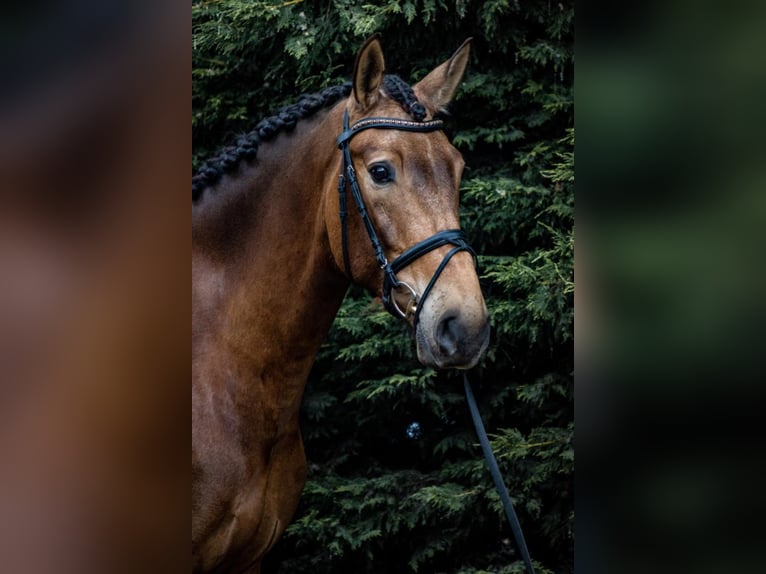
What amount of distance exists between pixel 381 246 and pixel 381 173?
0.22 metres

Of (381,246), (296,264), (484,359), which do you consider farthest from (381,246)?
(484,359)

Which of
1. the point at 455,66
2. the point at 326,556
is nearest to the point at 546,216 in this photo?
the point at 455,66

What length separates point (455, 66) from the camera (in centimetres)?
244

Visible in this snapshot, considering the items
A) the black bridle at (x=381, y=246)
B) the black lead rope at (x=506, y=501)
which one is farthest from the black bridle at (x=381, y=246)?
the black lead rope at (x=506, y=501)

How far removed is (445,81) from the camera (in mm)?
2438

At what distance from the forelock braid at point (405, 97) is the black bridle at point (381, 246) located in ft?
0.12

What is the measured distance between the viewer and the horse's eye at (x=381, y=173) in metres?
2.12
